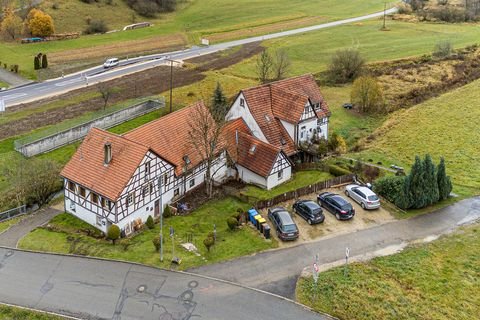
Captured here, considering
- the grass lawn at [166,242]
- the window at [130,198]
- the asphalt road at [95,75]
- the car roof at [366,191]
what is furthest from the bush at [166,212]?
the asphalt road at [95,75]

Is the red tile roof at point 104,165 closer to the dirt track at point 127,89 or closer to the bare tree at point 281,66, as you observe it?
the dirt track at point 127,89

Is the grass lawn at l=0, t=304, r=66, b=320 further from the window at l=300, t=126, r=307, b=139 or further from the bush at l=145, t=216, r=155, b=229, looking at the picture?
the window at l=300, t=126, r=307, b=139

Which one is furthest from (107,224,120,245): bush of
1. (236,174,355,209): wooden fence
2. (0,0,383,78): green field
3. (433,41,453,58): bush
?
(433,41,453,58): bush

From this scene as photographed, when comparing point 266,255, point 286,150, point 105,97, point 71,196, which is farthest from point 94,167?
point 105,97

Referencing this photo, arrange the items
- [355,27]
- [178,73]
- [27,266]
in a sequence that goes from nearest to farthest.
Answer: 1. [27,266]
2. [178,73]
3. [355,27]

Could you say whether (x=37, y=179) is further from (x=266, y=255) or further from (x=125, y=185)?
(x=266, y=255)

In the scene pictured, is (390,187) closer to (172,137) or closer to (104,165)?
(172,137)

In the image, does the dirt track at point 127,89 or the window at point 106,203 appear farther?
the dirt track at point 127,89
